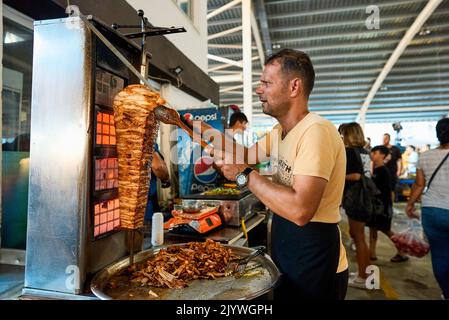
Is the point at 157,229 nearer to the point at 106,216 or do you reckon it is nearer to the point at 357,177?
the point at 106,216

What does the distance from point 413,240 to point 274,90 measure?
3930mm

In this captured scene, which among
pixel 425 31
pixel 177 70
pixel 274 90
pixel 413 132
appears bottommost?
pixel 274 90

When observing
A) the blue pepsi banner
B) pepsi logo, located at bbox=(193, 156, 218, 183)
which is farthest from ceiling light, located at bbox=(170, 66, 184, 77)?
pepsi logo, located at bbox=(193, 156, 218, 183)

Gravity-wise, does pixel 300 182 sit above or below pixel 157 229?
above

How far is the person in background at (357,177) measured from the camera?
12.5 feet

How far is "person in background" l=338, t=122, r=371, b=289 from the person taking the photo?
12.5ft

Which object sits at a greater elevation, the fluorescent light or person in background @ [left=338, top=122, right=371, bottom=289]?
the fluorescent light

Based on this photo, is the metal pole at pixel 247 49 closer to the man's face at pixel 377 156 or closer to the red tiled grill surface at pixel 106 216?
the man's face at pixel 377 156

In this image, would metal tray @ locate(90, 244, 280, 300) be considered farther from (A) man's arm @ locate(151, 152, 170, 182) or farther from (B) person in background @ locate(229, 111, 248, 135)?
(B) person in background @ locate(229, 111, 248, 135)

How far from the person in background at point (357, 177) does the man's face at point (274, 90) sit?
2.64m

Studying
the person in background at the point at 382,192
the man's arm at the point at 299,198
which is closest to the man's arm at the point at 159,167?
the man's arm at the point at 299,198

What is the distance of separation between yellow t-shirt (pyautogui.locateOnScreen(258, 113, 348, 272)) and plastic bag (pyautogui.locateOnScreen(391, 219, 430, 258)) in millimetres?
3314

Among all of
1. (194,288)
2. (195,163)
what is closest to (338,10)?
(195,163)

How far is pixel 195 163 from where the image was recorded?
171 inches
